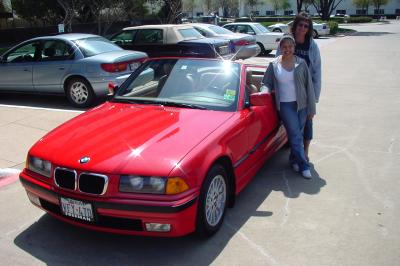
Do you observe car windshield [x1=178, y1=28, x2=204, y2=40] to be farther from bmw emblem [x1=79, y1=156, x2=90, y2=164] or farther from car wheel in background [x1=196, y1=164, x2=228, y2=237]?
bmw emblem [x1=79, y1=156, x2=90, y2=164]


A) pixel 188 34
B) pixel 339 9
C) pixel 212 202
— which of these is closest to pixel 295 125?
pixel 212 202

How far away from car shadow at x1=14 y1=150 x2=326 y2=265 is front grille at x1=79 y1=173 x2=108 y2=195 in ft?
1.96

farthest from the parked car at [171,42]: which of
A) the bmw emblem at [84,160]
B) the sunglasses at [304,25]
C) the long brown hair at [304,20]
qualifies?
the bmw emblem at [84,160]

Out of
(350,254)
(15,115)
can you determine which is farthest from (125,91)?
(15,115)

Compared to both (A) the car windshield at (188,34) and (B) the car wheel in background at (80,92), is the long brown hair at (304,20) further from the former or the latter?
(A) the car windshield at (188,34)

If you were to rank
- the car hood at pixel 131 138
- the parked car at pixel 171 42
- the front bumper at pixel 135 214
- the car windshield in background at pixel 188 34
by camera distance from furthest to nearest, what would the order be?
the car windshield in background at pixel 188 34 < the parked car at pixel 171 42 < the car hood at pixel 131 138 < the front bumper at pixel 135 214

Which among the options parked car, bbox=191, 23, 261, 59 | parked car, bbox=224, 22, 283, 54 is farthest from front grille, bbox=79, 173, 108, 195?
parked car, bbox=224, 22, 283, 54

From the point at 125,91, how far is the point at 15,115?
412 cm

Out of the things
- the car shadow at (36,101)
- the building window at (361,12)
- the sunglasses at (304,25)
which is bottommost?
the car shadow at (36,101)

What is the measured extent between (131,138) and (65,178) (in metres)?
0.63

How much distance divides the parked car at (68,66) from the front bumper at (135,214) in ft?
17.4

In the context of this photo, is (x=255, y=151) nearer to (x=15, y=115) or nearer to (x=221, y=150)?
(x=221, y=150)

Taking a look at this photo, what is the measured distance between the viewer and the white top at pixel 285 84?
4812 mm

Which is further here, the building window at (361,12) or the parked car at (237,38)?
the building window at (361,12)
